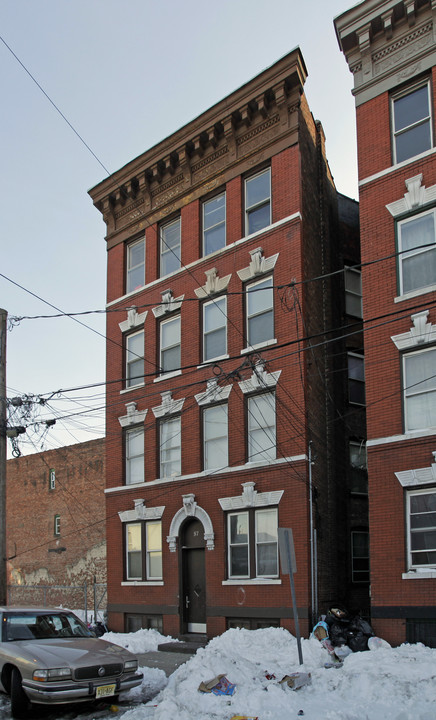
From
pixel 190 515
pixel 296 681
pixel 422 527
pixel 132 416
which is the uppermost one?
pixel 132 416

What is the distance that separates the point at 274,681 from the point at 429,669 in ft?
8.40

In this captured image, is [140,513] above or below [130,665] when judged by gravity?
above

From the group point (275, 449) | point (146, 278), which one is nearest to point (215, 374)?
point (275, 449)

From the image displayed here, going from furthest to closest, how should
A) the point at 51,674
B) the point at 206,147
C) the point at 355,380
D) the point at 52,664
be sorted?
the point at 206,147 < the point at 355,380 < the point at 52,664 < the point at 51,674

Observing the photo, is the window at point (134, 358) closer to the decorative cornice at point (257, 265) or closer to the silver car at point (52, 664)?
the decorative cornice at point (257, 265)

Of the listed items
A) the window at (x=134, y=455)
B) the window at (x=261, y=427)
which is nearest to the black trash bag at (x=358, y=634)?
→ the window at (x=261, y=427)

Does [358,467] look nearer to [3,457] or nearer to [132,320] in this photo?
[132,320]

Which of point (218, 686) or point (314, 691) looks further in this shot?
point (218, 686)

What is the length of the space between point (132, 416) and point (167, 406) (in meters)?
1.77

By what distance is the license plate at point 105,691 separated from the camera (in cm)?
1077

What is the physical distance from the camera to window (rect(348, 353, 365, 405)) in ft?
70.4

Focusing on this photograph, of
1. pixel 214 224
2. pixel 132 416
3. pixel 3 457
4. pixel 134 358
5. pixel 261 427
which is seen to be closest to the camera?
pixel 3 457

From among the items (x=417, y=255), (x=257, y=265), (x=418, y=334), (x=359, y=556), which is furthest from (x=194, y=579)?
(x=417, y=255)

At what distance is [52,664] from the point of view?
35.0ft
